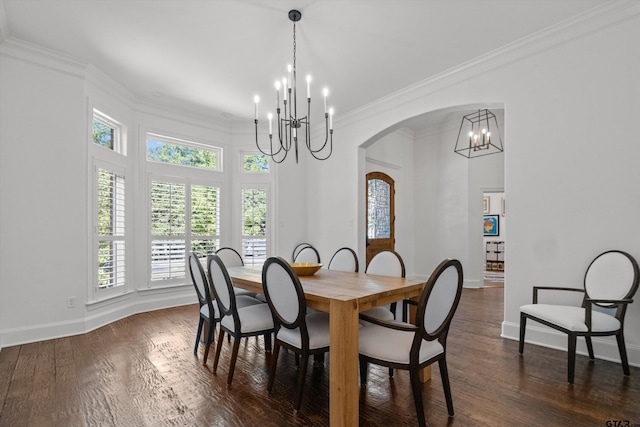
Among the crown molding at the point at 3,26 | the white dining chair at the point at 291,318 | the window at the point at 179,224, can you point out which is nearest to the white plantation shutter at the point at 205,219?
the window at the point at 179,224

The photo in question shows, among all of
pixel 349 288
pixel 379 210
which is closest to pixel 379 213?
pixel 379 210

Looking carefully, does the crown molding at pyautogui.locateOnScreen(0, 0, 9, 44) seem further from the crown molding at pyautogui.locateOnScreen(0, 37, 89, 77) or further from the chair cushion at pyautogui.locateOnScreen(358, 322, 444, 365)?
the chair cushion at pyautogui.locateOnScreen(358, 322, 444, 365)

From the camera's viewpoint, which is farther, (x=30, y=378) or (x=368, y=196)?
(x=368, y=196)

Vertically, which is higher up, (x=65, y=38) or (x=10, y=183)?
(x=65, y=38)

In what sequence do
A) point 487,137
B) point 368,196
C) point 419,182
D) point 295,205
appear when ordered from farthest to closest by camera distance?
point 419,182 → point 368,196 → point 295,205 → point 487,137

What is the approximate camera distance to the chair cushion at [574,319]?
2455 millimetres

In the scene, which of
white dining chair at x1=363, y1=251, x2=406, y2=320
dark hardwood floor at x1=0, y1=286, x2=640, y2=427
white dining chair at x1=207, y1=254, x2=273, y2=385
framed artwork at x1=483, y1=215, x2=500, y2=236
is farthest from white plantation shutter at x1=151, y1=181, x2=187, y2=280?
framed artwork at x1=483, y1=215, x2=500, y2=236

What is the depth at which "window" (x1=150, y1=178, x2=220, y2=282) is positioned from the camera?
4.90m

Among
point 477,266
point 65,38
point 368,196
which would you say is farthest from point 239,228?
point 477,266

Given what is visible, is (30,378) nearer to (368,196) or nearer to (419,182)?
(368,196)

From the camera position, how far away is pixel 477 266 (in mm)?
6602

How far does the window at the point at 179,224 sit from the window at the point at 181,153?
366 mm

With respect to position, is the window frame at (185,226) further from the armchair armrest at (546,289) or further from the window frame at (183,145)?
the armchair armrest at (546,289)

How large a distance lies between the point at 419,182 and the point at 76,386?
6676 mm
